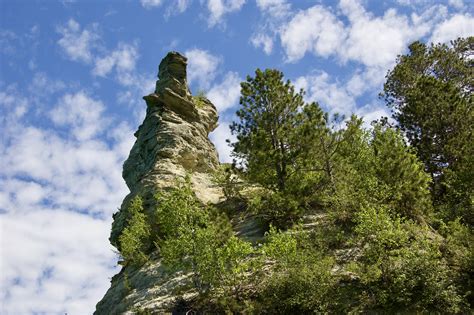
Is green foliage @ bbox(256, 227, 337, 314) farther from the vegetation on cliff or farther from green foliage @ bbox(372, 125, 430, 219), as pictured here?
green foliage @ bbox(372, 125, 430, 219)

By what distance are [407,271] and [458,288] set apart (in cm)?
192

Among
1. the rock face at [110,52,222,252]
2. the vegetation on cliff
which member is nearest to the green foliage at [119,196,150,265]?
the vegetation on cliff

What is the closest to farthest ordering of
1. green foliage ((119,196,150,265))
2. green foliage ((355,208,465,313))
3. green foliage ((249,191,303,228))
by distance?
green foliage ((355,208,465,313)), green foliage ((249,191,303,228)), green foliage ((119,196,150,265))

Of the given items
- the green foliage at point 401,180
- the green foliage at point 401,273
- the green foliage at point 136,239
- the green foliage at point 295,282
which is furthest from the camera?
the green foliage at point 136,239

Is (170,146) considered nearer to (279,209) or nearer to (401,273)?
(279,209)

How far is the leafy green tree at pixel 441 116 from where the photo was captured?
25969mm

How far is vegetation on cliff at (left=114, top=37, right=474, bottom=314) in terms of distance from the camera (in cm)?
1531

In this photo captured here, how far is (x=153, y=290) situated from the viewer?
2011cm

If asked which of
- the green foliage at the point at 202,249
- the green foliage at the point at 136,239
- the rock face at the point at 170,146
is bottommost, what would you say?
the green foliage at the point at 202,249

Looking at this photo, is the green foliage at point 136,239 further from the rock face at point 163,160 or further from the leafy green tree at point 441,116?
the leafy green tree at point 441,116

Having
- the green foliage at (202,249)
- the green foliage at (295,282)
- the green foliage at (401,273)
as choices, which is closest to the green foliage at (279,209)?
the green foliage at (202,249)

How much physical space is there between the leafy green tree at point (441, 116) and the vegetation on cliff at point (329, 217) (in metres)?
0.10

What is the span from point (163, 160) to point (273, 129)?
354 inches

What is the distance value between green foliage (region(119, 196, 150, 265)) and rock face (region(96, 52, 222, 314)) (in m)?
0.78
